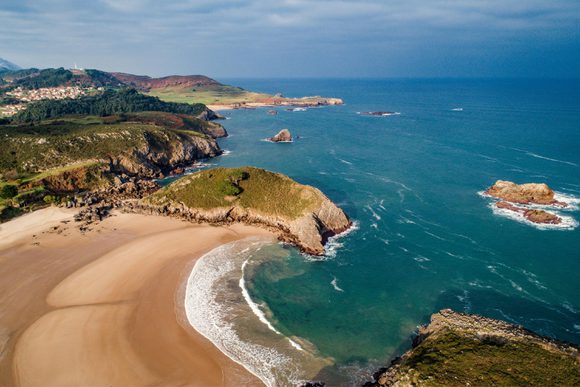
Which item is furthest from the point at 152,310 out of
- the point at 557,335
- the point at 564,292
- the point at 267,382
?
the point at 564,292

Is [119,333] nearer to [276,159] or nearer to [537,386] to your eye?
[537,386]

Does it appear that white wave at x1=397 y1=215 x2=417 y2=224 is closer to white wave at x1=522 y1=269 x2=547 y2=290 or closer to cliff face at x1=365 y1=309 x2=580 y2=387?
white wave at x1=522 y1=269 x2=547 y2=290

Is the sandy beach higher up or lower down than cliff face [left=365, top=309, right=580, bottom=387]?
lower down

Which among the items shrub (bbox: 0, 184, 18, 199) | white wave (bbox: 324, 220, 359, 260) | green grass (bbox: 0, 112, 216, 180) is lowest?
white wave (bbox: 324, 220, 359, 260)

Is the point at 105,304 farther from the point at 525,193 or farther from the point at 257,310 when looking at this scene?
the point at 525,193

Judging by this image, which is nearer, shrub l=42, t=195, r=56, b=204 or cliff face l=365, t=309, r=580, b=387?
cliff face l=365, t=309, r=580, b=387

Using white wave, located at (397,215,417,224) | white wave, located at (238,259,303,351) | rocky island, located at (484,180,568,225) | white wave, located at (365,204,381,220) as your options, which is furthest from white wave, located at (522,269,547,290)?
white wave, located at (238,259,303,351)
